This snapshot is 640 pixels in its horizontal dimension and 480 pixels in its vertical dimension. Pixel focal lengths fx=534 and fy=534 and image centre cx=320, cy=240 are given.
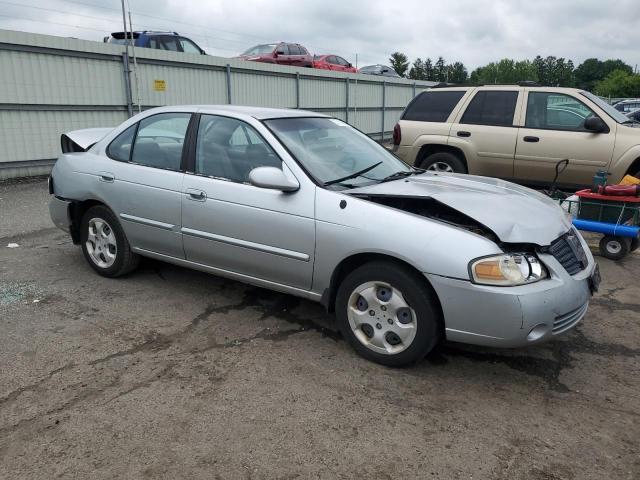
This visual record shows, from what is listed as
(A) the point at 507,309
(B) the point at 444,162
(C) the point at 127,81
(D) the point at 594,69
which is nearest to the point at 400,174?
(A) the point at 507,309

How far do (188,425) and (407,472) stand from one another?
3.85 feet

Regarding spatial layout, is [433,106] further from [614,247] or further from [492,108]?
[614,247]

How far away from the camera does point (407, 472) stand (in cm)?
254

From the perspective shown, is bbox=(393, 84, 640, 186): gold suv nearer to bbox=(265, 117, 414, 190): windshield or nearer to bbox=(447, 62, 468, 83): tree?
bbox=(265, 117, 414, 190): windshield

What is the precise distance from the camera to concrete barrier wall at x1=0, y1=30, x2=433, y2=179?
977 centimetres

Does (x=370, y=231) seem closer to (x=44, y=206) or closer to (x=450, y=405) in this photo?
(x=450, y=405)

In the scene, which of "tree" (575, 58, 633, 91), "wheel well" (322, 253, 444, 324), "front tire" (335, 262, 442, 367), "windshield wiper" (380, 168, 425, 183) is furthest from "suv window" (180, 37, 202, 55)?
"tree" (575, 58, 633, 91)

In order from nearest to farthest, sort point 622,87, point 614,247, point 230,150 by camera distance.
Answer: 1. point 230,150
2. point 614,247
3. point 622,87

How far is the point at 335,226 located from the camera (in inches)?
139

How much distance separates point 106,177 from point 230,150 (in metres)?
1.33

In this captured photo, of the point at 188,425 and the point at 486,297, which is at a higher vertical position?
the point at 486,297

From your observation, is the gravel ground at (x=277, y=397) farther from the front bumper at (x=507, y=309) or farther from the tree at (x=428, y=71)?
the tree at (x=428, y=71)


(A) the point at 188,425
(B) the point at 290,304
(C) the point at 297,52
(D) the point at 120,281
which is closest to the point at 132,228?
(D) the point at 120,281

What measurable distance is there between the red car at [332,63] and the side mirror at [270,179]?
18783mm
